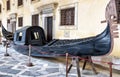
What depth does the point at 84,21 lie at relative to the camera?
9.73 meters

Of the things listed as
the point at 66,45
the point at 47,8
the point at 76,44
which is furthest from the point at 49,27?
the point at 76,44

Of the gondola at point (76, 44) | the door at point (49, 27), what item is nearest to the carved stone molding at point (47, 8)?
the door at point (49, 27)

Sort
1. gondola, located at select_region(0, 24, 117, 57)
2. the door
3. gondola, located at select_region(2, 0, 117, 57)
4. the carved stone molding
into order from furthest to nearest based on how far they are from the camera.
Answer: the door, the carved stone molding, gondola, located at select_region(0, 24, 117, 57), gondola, located at select_region(2, 0, 117, 57)

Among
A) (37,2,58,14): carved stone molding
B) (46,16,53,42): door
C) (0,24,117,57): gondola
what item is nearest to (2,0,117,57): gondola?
(0,24,117,57): gondola

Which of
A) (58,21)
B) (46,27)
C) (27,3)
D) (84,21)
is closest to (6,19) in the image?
(27,3)

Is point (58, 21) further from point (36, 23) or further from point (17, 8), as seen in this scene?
point (17, 8)

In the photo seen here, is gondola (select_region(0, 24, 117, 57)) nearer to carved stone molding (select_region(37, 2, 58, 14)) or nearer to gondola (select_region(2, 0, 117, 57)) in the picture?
gondola (select_region(2, 0, 117, 57))

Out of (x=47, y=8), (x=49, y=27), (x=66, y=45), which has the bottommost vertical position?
(x=66, y=45)

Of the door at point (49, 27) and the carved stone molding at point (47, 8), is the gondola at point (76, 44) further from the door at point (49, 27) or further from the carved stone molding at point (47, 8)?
the carved stone molding at point (47, 8)

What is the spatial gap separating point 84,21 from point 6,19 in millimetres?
13897

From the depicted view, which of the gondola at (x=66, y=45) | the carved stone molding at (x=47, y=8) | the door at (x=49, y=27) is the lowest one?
the gondola at (x=66, y=45)

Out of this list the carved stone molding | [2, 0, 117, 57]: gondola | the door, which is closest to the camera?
[2, 0, 117, 57]: gondola

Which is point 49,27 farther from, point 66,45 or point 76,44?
point 76,44

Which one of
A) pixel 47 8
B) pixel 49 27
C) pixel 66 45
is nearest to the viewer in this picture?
pixel 66 45
